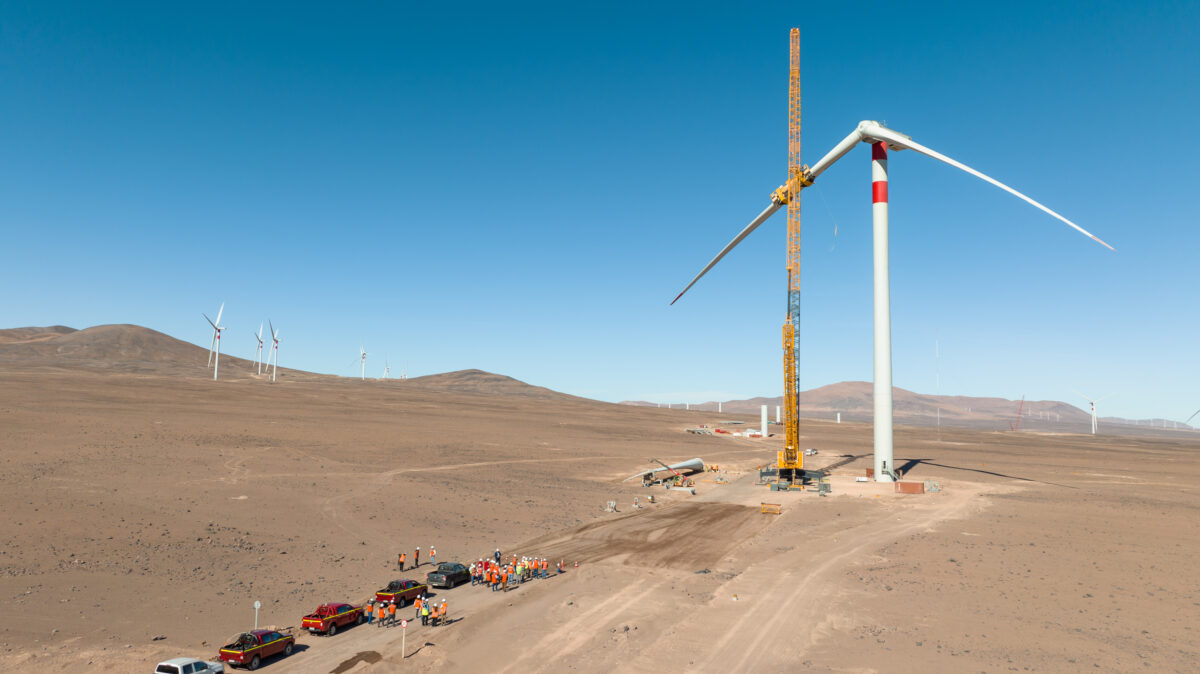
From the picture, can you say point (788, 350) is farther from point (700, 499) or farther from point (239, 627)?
point (239, 627)

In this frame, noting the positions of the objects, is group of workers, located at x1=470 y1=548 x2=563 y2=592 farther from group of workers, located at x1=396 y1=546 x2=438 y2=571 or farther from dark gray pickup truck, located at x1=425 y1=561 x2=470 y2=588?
group of workers, located at x1=396 y1=546 x2=438 y2=571

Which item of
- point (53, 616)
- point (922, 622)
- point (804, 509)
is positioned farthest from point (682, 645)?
point (804, 509)

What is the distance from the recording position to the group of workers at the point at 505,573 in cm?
3588

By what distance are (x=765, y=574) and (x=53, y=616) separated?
3708cm

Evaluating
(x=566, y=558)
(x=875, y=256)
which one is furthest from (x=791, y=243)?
(x=566, y=558)

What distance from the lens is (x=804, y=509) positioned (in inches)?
2285

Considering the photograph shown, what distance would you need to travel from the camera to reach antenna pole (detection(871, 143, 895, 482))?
7162 cm

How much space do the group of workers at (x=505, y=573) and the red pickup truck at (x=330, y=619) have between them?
805 cm

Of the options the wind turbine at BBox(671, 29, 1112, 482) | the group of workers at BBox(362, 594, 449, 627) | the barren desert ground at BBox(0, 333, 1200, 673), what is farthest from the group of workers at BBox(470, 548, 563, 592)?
the wind turbine at BBox(671, 29, 1112, 482)

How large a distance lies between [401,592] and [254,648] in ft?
26.6

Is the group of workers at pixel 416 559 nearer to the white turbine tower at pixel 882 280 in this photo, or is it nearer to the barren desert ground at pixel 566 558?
the barren desert ground at pixel 566 558

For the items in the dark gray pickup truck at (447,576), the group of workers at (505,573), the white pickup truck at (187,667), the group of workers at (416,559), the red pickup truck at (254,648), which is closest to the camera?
the white pickup truck at (187,667)

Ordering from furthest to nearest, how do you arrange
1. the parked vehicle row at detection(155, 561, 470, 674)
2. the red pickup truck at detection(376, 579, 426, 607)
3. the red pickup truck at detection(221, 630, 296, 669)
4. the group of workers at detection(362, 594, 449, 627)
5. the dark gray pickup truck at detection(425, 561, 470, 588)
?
the dark gray pickup truck at detection(425, 561, 470, 588) → the red pickup truck at detection(376, 579, 426, 607) → the group of workers at detection(362, 594, 449, 627) → the red pickup truck at detection(221, 630, 296, 669) → the parked vehicle row at detection(155, 561, 470, 674)

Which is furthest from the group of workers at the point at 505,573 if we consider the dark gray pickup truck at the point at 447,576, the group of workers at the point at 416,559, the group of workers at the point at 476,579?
the group of workers at the point at 416,559
